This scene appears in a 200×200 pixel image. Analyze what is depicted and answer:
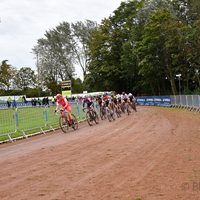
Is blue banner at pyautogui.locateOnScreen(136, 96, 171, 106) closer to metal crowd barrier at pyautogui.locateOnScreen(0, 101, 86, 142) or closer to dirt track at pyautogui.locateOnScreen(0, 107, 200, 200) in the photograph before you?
metal crowd barrier at pyautogui.locateOnScreen(0, 101, 86, 142)

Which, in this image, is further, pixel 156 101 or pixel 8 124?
pixel 156 101

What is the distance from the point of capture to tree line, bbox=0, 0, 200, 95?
36.7 metres

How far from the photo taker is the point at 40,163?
6.89 meters

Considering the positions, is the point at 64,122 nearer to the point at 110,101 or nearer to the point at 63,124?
the point at 63,124

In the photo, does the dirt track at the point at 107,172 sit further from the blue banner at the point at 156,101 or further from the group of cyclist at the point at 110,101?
the blue banner at the point at 156,101

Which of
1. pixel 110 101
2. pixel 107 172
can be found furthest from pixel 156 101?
pixel 107 172

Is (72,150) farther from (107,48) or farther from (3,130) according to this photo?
(107,48)

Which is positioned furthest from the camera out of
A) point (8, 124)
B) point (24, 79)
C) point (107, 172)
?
point (24, 79)

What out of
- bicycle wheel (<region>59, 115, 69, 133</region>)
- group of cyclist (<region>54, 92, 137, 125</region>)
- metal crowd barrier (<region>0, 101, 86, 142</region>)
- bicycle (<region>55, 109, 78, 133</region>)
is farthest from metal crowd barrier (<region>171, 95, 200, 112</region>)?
metal crowd barrier (<region>0, 101, 86, 142</region>)

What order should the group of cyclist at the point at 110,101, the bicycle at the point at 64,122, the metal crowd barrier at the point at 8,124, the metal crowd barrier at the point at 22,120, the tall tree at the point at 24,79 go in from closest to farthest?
the metal crowd barrier at the point at 8,124 < the metal crowd barrier at the point at 22,120 < the bicycle at the point at 64,122 < the group of cyclist at the point at 110,101 < the tall tree at the point at 24,79

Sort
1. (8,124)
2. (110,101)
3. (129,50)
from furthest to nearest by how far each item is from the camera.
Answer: (129,50) → (110,101) → (8,124)

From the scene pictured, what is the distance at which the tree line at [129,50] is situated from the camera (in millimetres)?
36656

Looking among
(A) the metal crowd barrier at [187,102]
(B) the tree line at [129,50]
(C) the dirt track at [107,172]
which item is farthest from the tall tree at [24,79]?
(C) the dirt track at [107,172]

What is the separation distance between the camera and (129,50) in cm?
4781
